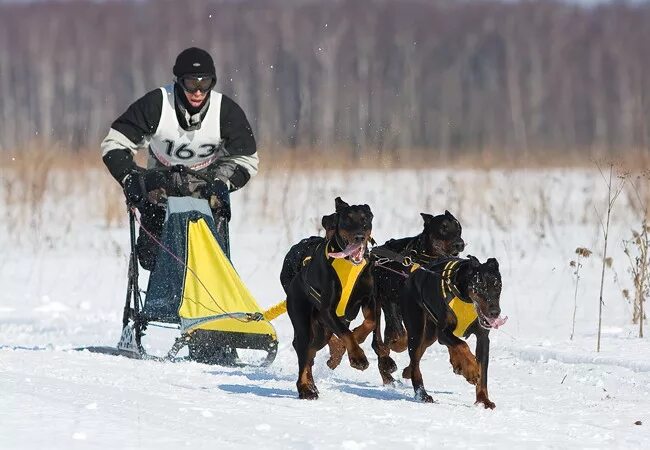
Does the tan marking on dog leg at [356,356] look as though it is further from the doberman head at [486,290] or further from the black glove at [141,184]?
the black glove at [141,184]

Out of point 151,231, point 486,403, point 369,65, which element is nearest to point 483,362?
point 486,403

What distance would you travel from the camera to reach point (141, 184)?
7.54m

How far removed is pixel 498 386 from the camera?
7.10 meters

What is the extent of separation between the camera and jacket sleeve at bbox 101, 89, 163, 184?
25.4 feet

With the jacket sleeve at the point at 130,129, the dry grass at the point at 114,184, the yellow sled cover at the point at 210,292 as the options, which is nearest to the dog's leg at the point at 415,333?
the yellow sled cover at the point at 210,292

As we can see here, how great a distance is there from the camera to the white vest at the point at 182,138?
7.85 meters

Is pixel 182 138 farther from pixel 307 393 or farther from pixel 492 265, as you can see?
pixel 492 265

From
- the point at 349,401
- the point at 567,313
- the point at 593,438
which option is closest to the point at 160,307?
the point at 349,401

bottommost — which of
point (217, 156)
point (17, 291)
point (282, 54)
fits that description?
point (17, 291)

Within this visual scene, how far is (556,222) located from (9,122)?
31743mm

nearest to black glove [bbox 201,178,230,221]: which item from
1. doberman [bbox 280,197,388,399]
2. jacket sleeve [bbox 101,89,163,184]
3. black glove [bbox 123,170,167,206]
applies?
black glove [bbox 123,170,167,206]

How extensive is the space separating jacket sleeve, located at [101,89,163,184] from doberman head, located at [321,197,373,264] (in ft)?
5.97

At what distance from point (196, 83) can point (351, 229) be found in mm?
1843

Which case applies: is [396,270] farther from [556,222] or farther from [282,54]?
[282,54]
